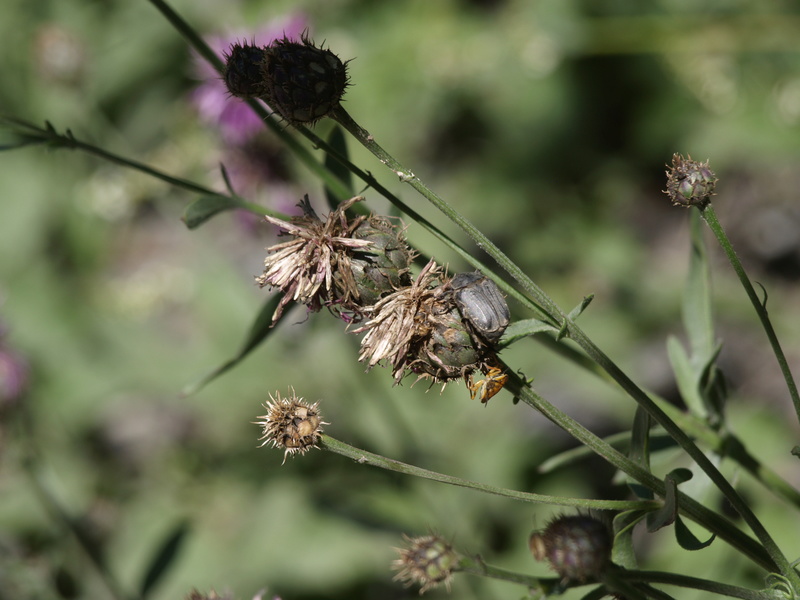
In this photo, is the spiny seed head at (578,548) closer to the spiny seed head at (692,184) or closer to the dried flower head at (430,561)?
the dried flower head at (430,561)

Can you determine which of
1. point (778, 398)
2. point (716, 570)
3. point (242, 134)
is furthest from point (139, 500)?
point (778, 398)

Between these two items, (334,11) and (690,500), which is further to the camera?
(334,11)

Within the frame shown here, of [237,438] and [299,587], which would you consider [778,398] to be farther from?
[237,438]

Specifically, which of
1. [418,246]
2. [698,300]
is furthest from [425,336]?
[418,246]

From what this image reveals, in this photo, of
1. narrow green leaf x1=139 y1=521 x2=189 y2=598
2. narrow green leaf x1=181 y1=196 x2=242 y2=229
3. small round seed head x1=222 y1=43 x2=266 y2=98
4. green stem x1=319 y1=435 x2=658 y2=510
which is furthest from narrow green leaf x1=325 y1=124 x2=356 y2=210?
narrow green leaf x1=139 y1=521 x2=189 y2=598

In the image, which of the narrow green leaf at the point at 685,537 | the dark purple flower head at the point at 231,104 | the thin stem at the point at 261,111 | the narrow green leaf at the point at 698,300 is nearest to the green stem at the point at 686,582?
the narrow green leaf at the point at 685,537

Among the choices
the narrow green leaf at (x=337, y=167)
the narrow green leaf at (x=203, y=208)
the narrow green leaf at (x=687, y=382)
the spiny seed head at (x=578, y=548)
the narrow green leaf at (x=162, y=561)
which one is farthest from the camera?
the narrow green leaf at (x=162, y=561)
